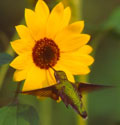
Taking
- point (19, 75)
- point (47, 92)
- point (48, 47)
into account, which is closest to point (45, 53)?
point (48, 47)

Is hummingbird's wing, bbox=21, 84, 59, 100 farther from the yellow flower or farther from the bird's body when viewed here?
the yellow flower

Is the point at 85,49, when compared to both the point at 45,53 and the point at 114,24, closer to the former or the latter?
the point at 45,53

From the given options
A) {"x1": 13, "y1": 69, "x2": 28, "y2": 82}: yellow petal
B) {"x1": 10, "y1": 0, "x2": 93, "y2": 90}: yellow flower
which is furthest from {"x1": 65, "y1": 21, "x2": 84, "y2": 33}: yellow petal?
{"x1": 13, "y1": 69, "x2": 28, "y2": 82}: yellow petal

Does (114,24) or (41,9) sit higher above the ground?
(41,9)

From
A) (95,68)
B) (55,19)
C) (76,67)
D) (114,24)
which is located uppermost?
(55,19)

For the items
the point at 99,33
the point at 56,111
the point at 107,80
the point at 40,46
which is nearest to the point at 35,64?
the point at 40,46

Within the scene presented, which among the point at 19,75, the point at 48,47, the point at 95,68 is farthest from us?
the point at 95,68

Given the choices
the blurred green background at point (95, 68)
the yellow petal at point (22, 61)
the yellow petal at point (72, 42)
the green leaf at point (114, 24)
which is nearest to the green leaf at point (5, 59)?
the yellow petal at point (22, 61)
